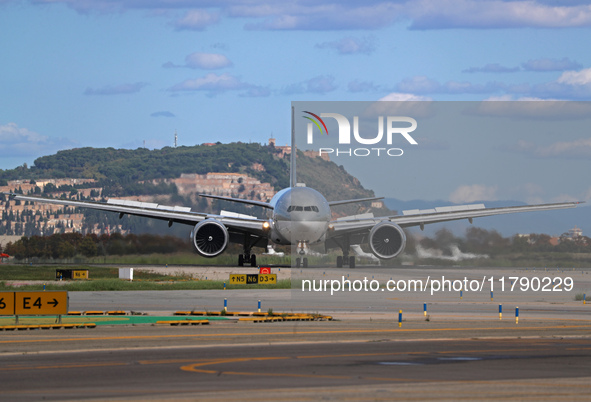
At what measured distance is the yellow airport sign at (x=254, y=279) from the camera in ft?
157

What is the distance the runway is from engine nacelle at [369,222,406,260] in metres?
27.1

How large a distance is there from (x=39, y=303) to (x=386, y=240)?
29.7 metres

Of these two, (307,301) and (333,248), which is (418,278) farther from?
(333,248)

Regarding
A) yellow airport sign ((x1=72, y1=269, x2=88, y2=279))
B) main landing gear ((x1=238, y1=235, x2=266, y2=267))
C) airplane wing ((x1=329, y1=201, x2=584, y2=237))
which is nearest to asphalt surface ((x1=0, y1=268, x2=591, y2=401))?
airplane wing ((x1=329, y1=201, x2=584, y2=237))

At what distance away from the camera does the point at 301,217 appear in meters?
53.7

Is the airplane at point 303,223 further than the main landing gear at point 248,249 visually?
No

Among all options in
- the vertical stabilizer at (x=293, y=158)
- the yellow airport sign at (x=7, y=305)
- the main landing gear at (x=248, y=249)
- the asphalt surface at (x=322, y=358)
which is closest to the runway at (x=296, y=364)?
the asphalt surface at (x=322, y=358)

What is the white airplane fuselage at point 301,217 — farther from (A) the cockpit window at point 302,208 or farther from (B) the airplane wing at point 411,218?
(B) the airplane wing at point 411,218

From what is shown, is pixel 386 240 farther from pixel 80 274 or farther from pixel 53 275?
pixel 53 275

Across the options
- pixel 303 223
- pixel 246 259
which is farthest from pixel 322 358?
pixel 246 259

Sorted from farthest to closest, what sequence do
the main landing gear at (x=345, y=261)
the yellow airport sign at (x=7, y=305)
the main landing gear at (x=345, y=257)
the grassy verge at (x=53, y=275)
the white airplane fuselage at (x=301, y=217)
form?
the main landing gear at (x=345, y=257) → the main landing gear at (x=345, y=261) → the grassy verge at (x=53, y=275) → the white airplane fuselage at (x=301, y=217) → the yellow airport sign at (x=7, y=305)

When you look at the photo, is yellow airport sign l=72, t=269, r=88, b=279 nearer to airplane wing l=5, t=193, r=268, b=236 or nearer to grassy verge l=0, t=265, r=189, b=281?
grassy verge l=0, t=265, r=189, b=281

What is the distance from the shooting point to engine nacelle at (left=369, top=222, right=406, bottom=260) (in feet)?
174

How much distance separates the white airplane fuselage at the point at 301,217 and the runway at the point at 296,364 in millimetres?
27699
